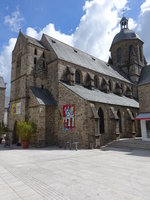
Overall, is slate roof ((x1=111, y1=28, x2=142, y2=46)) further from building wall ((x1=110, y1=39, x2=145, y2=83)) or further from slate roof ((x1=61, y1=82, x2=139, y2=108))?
slate roof ((x1=61, y1=82, x2=139, y2=108))

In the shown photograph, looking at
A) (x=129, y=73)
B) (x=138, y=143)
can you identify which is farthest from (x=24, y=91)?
(x=129, y=73)

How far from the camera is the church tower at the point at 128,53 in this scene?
34.9 metres

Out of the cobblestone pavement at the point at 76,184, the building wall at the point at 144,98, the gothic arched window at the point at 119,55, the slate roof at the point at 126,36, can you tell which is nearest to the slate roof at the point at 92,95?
the building wall at the point at 144,98

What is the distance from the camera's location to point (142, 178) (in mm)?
6352

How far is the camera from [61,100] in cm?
1892

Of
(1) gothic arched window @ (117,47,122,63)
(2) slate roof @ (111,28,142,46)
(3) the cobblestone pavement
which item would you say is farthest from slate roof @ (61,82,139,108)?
(2) slate roof @ (111,28,142,46)

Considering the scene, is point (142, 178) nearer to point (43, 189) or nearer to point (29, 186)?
point (43, 189)

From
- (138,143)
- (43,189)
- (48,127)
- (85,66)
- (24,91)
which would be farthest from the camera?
(85,66)

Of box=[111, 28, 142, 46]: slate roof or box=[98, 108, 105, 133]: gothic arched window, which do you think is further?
box=[111, 28, 142, 46]: slate roof

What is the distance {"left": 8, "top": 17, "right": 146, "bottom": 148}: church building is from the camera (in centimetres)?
1670

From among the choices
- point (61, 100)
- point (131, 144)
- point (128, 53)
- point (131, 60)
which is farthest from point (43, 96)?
point (128, 53)

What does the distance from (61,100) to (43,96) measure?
2.67m

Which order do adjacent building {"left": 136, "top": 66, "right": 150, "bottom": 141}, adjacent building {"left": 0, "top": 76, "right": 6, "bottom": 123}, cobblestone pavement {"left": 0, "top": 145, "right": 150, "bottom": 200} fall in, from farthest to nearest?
adjacent building {"left": 0, "top": 76, "right": 6, "bottom": 123}, adjacent building {"left": 136, "top": 66, "right": 150, "bottom": 141}, cobblestone pavement {"left": 0, "top": 145, "right": 150, "bottom": 200}

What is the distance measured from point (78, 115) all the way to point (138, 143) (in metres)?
7.28
